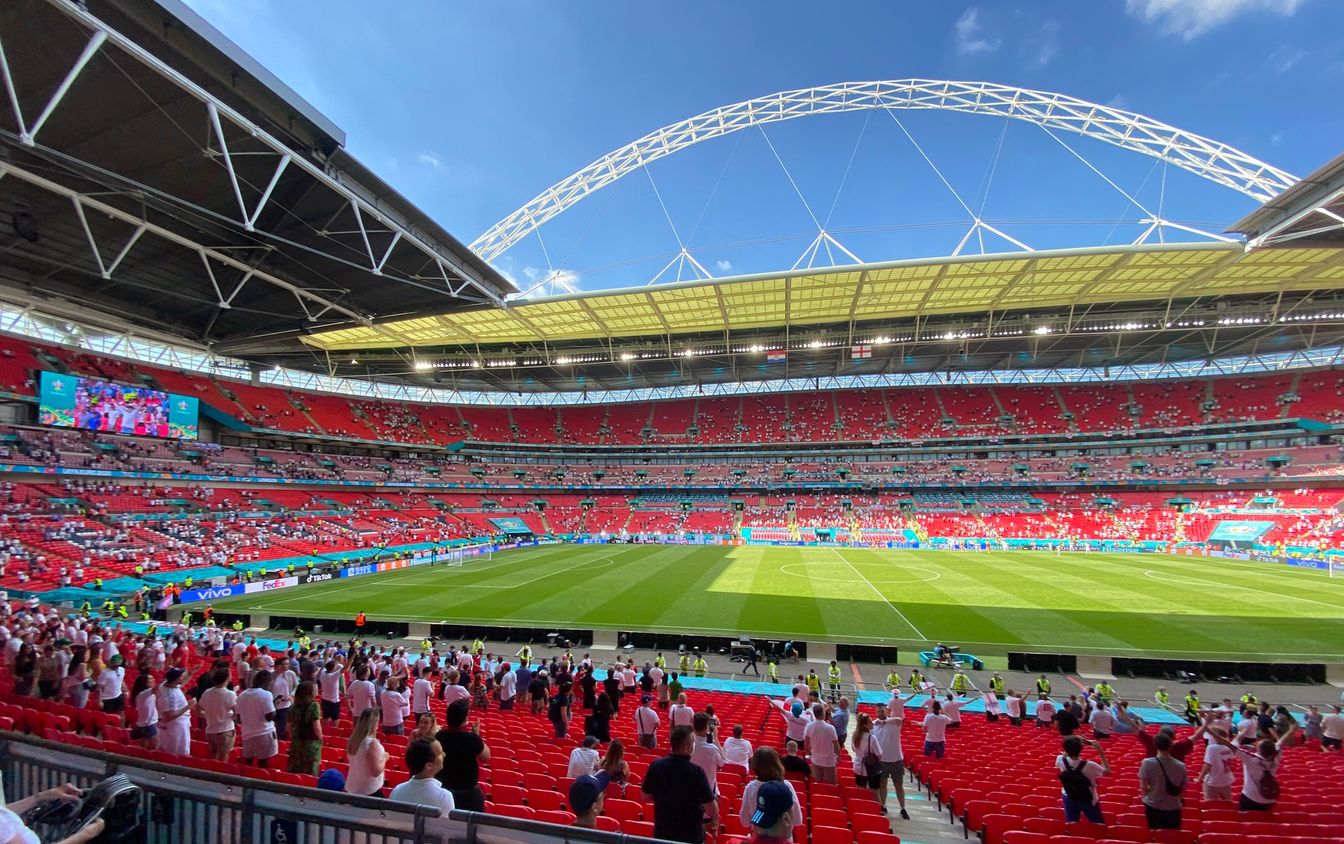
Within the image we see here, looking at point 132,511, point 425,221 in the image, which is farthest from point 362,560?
point 425,221

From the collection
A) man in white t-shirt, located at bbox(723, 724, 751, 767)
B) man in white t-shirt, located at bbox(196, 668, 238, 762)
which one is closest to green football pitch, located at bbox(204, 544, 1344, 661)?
man in white t-shirt, located at bbox(723, 724, 751, 767)

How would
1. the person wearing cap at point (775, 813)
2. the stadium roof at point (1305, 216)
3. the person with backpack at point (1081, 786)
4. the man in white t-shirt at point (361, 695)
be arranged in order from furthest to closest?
the stadium roof at point (1305, 216)
the man in white t-shirt at point (361, 695)
the person with backpack at point (1081, 786)
the person wearing cap at point (775, 813)

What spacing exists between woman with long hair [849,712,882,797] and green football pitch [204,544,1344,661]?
13291 millimetres

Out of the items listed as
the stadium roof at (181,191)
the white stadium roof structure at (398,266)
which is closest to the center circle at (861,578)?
the white stadium roof structure at (398,266)

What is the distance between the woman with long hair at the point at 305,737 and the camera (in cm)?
566

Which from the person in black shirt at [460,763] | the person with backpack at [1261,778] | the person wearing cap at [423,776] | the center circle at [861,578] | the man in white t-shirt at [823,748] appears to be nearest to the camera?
the person wearing cap at [423,776]

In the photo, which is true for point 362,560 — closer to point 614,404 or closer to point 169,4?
point 169,4

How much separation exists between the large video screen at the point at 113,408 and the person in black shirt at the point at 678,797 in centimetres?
4956

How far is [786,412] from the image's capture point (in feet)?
236

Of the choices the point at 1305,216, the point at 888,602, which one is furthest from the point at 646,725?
the point at 1305,216

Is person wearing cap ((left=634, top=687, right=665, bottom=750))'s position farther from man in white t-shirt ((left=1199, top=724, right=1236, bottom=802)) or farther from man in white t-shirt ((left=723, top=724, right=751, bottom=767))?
man in white t-shirt ((left=1199, top=724, right=1236, bottom=802))

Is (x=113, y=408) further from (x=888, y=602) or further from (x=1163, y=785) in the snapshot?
(x=1163, y=785)

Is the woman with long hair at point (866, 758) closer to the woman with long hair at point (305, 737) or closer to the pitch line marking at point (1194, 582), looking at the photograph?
the woman with long hair at point (305, 737)

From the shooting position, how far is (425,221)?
75.8 ft
